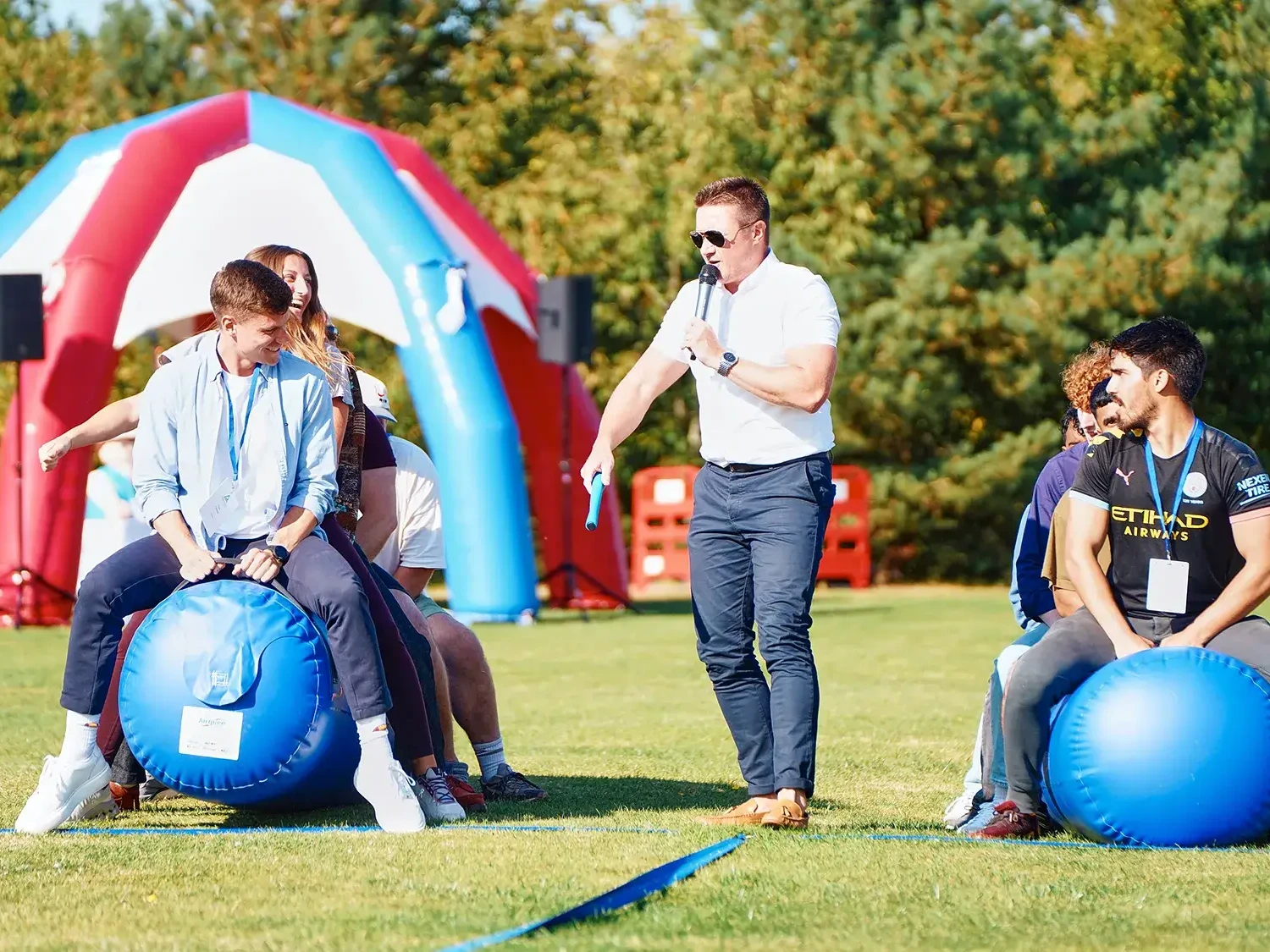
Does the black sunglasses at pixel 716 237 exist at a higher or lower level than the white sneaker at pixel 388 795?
higher

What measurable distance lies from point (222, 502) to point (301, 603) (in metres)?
0.39

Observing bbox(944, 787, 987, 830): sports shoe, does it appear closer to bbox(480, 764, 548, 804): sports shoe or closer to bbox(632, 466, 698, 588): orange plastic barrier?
bbox(480, 764, 548, 804): sports shoe

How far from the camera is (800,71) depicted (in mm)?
26750

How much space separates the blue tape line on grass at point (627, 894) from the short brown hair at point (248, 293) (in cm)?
201

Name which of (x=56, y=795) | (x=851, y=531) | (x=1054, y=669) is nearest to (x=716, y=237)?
(x=1054, y=669)

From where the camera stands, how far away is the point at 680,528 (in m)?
23.4

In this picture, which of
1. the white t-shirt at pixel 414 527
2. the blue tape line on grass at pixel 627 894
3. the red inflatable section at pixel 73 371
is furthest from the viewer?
the red inflatable section at pixel 73 371

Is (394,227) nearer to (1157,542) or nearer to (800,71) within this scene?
(1157,542)

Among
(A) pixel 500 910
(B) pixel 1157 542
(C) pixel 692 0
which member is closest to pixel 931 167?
(C) pixel 692 0

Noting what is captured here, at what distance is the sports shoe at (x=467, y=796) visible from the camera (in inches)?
244

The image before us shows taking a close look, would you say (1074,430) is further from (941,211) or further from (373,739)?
(941,211)

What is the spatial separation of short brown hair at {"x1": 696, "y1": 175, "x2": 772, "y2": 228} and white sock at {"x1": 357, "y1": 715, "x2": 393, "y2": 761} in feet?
5.96

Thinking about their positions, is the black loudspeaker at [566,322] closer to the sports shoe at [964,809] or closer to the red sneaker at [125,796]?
the red sneaker at [125,796]

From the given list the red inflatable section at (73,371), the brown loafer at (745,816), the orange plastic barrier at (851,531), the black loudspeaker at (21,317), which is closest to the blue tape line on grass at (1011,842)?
the brown loafer at (745,816)
